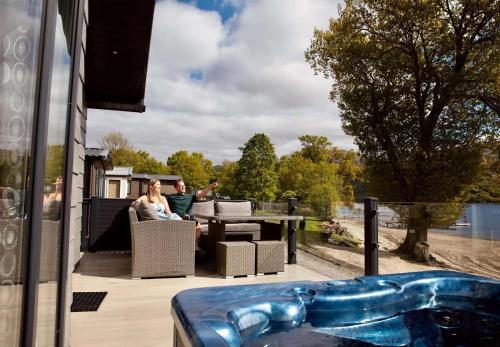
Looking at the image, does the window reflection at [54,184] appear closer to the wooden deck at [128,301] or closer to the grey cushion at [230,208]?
the wooden deck at [128,301]

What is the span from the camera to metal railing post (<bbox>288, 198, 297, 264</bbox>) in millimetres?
5379

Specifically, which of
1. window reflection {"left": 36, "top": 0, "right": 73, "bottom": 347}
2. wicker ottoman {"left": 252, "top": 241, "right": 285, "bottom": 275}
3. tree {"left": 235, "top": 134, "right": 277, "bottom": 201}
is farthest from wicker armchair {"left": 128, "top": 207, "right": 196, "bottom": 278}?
tree {"left": 235, "top": 134, "right": 277, "bottom": 201}

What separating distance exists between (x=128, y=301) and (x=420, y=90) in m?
9.80

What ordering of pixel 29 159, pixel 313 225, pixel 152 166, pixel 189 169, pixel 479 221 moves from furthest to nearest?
1. pixel 152 166
2. pixel 189 169
3. pixel 313 225
4. pixel 479 221
5. pixel 29 159

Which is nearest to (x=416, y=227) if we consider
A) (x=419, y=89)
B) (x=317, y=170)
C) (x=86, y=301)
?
(x=86, y=301)

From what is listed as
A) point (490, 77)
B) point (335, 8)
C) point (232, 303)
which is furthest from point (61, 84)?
point (335, 8)

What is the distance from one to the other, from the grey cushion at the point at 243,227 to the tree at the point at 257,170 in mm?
22943

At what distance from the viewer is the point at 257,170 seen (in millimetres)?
Answer: 29516

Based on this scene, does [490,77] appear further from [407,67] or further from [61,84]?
[61,84]

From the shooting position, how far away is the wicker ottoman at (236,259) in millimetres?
4312

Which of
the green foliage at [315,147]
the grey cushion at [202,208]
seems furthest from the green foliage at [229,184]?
the grey cushion at [202,208]

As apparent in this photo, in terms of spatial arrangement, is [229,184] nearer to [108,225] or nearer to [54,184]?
[108,225]

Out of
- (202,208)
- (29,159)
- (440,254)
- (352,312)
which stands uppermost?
(29,159)

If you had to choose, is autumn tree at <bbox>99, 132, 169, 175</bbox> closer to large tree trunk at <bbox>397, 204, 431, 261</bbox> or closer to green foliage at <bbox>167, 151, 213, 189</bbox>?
green foliage at <bbox>167, 151, 213, 189</bbox>
